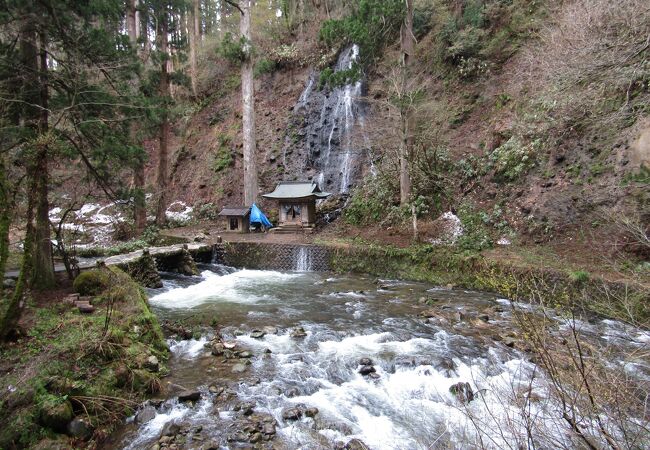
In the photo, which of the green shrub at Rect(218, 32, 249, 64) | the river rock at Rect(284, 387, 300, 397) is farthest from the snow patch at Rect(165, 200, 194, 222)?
the river rock at Rect(284, 387, 300, 397)

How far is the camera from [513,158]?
1175 centimetres

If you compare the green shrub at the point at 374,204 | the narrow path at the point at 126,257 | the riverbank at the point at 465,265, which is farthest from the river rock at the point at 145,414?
the green shrub at the point at 374,204

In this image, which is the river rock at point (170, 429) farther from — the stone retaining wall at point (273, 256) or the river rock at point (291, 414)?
the stone retaining wall at point (273, 256)

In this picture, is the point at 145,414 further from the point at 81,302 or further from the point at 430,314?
the point at 430,314

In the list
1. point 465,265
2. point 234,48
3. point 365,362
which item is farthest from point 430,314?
point 234,48

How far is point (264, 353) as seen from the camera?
5770 millimetres

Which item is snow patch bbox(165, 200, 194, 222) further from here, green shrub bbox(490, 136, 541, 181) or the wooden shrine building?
green shrub bbox(490, 136, 541, 181)

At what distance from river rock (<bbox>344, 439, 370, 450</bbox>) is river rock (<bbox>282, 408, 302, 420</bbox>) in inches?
28.2

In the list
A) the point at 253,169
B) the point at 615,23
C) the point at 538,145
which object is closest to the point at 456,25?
the point at 538,145

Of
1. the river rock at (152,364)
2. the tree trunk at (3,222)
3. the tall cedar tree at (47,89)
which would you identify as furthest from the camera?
the tall cedar tree at (47,89)

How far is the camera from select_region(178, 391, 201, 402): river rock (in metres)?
4.37

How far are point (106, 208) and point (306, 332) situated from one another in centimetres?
1833

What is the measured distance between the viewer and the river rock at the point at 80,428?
3.58 m

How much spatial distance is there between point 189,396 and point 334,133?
1650 cm
